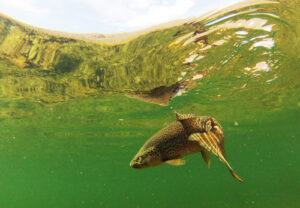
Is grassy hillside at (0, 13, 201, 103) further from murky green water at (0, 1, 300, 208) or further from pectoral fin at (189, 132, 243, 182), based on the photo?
pectoral fin at (189, 132, 243, 182)

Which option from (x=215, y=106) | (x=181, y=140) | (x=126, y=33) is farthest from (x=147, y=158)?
(x=215, y=106)

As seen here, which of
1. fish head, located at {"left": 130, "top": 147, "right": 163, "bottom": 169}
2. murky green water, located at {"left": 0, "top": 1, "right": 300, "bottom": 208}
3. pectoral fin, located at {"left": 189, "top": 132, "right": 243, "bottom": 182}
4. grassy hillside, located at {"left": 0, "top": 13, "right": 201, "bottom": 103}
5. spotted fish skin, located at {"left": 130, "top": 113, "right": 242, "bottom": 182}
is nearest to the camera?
pectoral fin, located at {"left": 189, "top": 132, "right": 243, "bottom": 182}

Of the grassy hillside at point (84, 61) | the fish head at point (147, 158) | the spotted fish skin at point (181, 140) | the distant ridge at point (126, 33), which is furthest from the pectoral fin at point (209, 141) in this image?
the distant ridge at point (126, 33)

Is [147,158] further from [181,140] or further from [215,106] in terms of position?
[215,106]

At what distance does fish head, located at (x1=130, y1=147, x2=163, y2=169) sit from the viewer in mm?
1827

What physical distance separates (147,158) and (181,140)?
36 centimetres

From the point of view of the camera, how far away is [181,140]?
1.75 metres

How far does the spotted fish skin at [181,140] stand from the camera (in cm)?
162

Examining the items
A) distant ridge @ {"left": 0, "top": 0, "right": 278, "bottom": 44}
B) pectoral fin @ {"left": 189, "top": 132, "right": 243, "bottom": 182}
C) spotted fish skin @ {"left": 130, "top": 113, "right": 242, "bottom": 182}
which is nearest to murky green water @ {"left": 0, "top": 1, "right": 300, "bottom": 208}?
distant ridge @ {"left": 0, "top": 0, "right": 278, "bottom": 44}

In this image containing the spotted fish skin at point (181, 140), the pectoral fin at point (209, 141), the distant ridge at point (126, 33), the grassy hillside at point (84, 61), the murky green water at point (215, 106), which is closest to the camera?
the pectoral fin at point (209, 141)

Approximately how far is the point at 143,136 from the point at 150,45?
62.7ft

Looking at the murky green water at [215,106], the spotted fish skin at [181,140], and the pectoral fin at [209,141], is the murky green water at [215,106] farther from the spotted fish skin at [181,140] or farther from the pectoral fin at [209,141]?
the pectoral fin at [209,141]

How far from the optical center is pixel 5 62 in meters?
9.46

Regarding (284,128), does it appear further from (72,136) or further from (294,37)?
(72,136)
